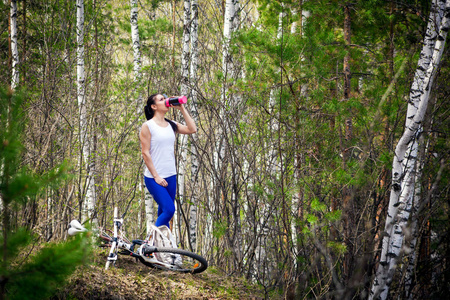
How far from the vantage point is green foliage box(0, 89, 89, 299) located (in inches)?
67.8

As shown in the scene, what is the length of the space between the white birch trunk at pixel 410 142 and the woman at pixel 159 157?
224cm

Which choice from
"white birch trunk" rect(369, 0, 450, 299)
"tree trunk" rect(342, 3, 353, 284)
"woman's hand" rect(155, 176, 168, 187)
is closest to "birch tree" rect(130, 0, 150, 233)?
"woman's hand" rect(155, 176, 168, 187)

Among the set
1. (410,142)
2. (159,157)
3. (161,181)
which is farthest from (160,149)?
(410,142)

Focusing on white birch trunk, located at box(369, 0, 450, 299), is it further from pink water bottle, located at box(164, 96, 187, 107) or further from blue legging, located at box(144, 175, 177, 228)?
pink water bottle, located at box(164, 96, 187, 107)

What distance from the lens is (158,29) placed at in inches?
483

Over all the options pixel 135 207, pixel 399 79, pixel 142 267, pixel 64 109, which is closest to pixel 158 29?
pixel 135 207

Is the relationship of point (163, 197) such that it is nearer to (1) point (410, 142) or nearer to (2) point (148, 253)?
(2) point (148, 253)

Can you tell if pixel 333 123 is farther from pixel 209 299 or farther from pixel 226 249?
pixel 209 299

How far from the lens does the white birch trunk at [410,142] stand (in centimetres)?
415

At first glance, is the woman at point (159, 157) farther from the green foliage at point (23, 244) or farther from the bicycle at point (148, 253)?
the green foliage at point (23, 244)

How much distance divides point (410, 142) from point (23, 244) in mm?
3935

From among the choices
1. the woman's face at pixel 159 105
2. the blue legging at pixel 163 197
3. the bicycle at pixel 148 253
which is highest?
the woman's face at pixel 159 105

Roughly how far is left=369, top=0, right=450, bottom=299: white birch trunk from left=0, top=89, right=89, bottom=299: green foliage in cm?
324

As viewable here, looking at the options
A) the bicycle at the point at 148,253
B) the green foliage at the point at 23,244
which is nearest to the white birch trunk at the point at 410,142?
the bicycle at the point at 148,253
